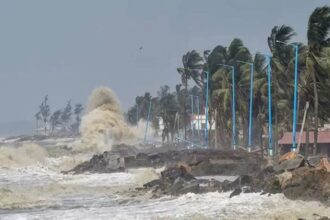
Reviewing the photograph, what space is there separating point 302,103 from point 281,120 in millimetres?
12988

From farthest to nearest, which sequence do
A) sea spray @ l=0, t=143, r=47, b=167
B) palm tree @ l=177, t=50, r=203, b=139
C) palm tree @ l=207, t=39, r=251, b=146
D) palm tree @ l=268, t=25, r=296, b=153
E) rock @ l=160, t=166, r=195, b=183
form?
palm tree @ l=177, t=50, r=203, b=139 < sea spray @ l=0, t=143, r=47, b=167 < palm tree @ l=207, t=39, r=251, b=146 < palm tree @ l=268, t=25, r=296, b=153 < rock @ l=160, t=166, r=195, b=183

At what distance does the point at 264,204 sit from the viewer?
25234 mm

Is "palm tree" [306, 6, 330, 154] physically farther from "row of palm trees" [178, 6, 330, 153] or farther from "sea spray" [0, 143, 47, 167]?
"sea spray" [0, 143, 47, 167]

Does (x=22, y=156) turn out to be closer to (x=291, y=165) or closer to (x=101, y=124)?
(x=101, y=124)

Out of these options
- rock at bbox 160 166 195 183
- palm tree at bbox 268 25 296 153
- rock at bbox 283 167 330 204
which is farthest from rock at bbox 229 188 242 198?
palm tree at bbox 268 25 296 153

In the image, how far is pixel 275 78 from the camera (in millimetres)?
55188

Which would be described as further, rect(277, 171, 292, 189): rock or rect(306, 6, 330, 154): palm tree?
rect(306, 6, 330, 154): palm tree

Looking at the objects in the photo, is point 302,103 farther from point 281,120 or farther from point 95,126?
point 95,126

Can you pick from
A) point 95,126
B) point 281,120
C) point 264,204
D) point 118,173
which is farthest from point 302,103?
point 95,126

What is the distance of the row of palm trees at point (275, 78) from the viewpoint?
133ft

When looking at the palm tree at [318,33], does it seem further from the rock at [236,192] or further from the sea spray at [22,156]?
the sea spray at [22,156]

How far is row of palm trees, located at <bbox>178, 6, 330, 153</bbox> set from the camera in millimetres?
40438

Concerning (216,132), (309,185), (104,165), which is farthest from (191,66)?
(309,185)

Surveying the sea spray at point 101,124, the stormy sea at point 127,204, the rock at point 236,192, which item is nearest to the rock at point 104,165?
the stormy sea at point 127,204
